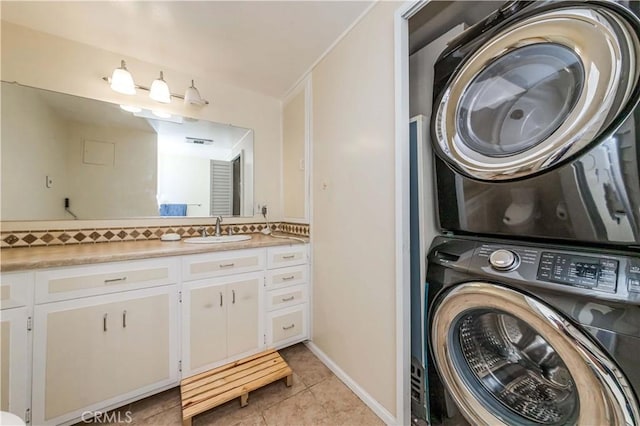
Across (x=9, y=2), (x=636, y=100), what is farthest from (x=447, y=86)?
(x=9, y=2)

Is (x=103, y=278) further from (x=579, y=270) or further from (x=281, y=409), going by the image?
(x=579, y=270)

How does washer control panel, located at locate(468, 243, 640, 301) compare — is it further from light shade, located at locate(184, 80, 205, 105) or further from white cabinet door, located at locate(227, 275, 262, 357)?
light shade, located at locate(184, 80, 205, 105)

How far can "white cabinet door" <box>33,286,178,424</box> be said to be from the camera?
1090mm

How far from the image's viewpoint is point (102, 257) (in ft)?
3.90

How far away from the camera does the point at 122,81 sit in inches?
63.5

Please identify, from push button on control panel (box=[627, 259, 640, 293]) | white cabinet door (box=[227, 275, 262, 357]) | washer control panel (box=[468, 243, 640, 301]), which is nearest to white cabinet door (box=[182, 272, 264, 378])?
white cabinet door (box=[227, 275, 262, 357])

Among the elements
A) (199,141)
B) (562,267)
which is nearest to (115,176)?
(199,141)

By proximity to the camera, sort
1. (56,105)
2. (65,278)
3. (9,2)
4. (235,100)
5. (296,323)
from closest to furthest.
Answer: (65,278) < (9,2) < (56,105) < (296,323) < (235,100)

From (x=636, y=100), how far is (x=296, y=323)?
196 cm

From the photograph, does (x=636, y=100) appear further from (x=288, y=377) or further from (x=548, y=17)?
(x=288, y=377)

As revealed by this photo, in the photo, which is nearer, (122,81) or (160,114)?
(122,81)

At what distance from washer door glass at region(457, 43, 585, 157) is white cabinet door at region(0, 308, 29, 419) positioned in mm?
2076

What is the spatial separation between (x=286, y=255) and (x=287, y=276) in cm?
16

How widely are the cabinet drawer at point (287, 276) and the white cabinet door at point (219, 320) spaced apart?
3.1 inches
